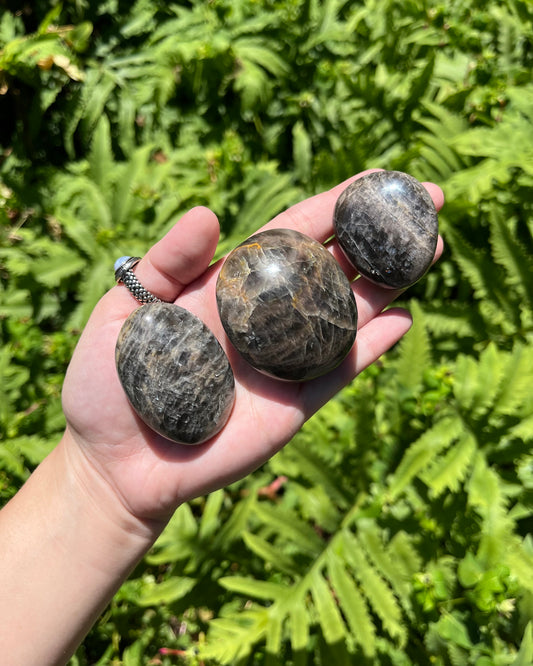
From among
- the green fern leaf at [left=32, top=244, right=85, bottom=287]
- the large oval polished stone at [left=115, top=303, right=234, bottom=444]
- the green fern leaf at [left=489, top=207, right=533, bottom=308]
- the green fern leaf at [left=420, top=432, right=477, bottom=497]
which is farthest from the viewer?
the green fern leaf at [left=32, top=244, right=85, bottom=287]

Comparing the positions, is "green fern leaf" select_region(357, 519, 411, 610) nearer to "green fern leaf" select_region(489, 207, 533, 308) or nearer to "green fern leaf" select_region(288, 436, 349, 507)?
"green fern leaf" select_region(288, 436, 349, 507)

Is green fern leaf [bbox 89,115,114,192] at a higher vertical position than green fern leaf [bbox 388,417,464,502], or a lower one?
higher

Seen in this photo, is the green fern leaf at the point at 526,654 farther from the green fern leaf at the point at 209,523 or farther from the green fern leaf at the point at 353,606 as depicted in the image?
the green fern leaf at the point at 209,523

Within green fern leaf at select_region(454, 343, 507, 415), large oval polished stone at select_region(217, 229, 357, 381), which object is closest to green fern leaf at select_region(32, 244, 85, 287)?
large oval polished stone at select_region(217, 229, 357, 381)

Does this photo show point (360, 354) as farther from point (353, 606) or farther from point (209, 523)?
point (209, 523)

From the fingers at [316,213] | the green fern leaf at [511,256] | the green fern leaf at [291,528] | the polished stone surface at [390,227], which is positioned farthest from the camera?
the green fern leaf at [511,256]

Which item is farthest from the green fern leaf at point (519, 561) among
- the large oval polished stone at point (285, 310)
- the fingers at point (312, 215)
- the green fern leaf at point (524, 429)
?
the fingers at point (312, 215)

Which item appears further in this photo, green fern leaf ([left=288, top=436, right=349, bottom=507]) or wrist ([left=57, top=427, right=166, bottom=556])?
green fern leaf ([left=288, top=436, right=349, bottom=507])

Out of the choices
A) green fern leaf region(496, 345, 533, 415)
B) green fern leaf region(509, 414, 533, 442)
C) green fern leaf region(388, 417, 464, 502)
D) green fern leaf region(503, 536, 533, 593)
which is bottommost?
green fern leaf region(503, 536, 533, 593)

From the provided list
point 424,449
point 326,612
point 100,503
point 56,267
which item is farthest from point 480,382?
point 56,267
